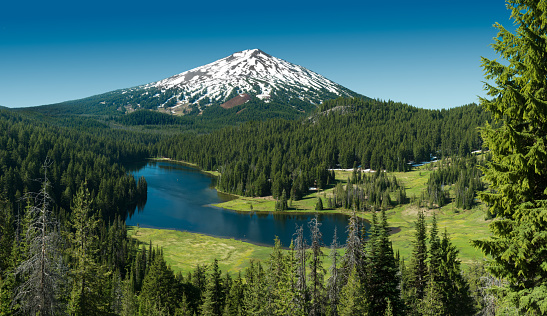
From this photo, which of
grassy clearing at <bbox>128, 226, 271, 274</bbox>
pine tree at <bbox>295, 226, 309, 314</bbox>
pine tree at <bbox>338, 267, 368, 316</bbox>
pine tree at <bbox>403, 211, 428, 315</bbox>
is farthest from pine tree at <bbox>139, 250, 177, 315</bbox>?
pine tree at <bbox>403, 211, 428, 315</bbox>

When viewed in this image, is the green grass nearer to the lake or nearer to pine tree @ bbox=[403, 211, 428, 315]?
the lake

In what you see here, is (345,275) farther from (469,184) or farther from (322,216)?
(469,184)

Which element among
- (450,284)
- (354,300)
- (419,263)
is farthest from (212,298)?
(450,284)

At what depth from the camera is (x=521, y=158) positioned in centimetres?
1296

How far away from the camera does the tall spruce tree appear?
1307 centimetres

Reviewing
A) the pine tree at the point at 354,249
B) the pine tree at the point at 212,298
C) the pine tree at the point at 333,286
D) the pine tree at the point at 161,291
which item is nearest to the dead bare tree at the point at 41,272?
the pine tree at the point at 354,249

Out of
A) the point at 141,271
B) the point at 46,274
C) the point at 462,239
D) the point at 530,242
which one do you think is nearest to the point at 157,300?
the point at 141,271

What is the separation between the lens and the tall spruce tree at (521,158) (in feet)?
42.9

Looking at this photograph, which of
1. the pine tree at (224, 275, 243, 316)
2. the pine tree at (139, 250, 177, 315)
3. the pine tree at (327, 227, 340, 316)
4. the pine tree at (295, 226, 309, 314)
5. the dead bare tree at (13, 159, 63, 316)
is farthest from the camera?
the pine tree at (139, 250, 177, 315)

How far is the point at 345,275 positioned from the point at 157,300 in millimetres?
38077

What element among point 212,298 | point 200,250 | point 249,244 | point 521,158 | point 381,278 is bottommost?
point 200,250

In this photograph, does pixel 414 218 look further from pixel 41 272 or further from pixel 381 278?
pixel 41 272

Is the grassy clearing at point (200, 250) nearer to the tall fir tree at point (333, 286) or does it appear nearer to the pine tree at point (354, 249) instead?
the tall fir tree at point (333, 286)

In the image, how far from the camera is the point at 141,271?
9275cm
